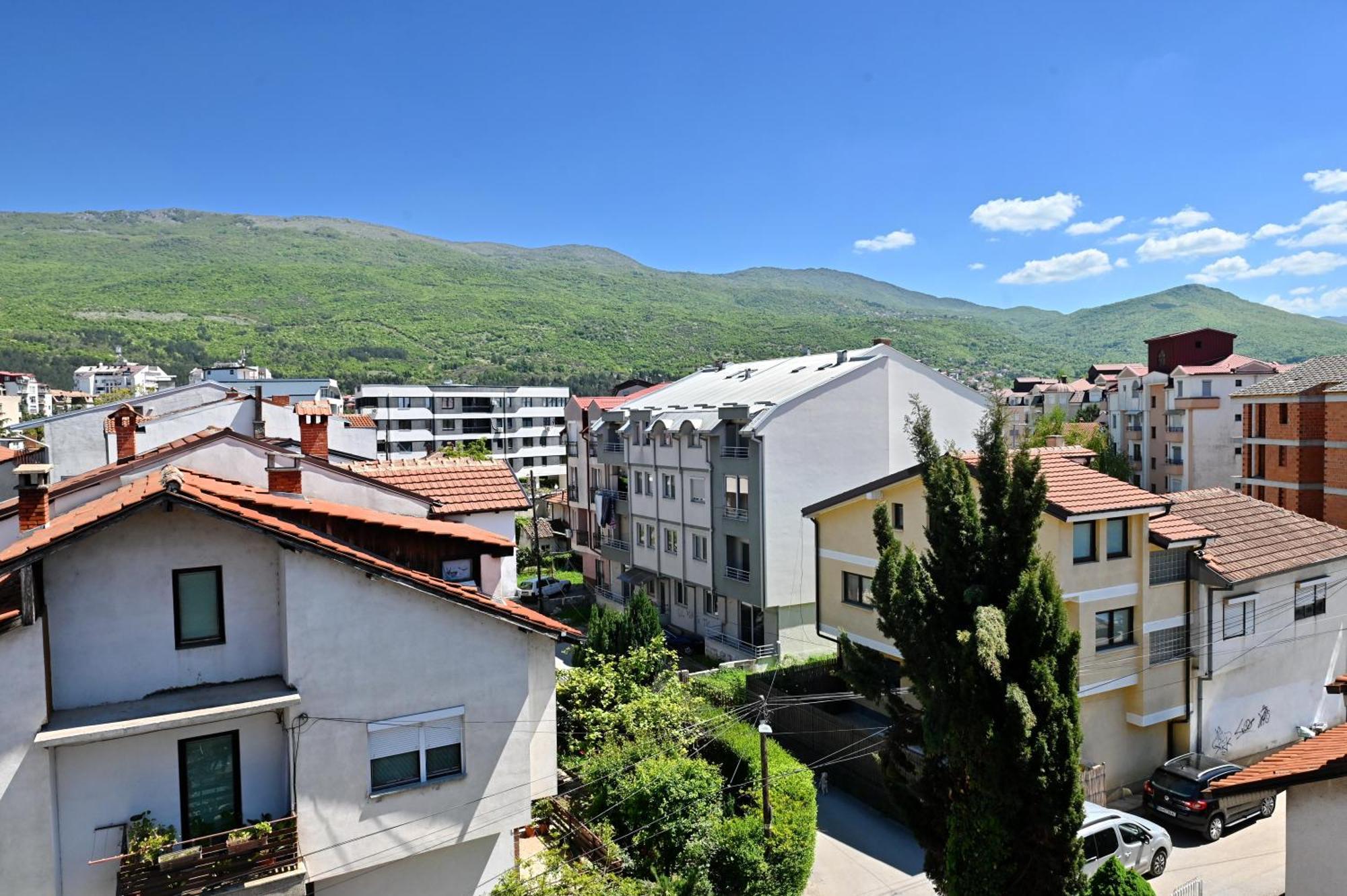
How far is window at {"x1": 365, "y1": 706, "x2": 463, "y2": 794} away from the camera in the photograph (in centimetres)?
1130

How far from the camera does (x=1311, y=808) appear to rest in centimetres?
962

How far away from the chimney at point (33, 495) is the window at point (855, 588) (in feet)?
68.0

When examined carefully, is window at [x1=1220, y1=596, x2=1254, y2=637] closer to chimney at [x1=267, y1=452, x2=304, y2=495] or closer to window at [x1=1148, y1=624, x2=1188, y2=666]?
window at [x1=1148, y1=624, x2=1188, y2=666]

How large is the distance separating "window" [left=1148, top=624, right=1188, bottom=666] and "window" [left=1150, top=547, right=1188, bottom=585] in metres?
1.27

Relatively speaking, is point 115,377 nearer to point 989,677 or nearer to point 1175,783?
point 1175,783

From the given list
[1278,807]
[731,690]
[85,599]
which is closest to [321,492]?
[85,599]

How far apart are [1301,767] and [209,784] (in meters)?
14.3

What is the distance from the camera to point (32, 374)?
5384 inches

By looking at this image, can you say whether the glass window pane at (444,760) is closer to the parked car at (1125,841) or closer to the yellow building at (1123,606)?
the yellow building at (1123,606)

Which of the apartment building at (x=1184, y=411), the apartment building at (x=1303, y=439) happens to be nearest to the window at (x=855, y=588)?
the apartment building at (x=1303, y=439)

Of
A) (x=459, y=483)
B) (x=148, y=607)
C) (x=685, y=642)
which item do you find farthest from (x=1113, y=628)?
(x=685, y=642)

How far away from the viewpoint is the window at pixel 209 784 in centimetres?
1041

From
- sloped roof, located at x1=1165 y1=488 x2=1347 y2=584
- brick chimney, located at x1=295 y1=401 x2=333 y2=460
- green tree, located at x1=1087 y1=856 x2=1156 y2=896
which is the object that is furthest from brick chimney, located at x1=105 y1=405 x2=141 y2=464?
sloped roof, located at x1=1165 y1=488 x2=1347 y2=584

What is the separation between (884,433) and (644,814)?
22.8m
